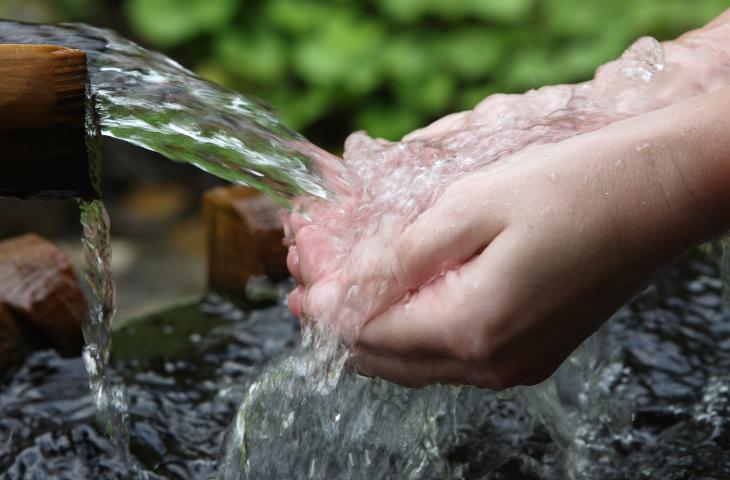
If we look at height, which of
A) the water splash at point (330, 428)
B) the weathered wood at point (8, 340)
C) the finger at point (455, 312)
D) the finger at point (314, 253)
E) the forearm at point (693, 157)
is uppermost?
the forearm at point (693, 157)

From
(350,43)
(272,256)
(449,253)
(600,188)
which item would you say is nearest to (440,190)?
(449,253)

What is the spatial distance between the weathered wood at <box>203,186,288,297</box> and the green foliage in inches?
109

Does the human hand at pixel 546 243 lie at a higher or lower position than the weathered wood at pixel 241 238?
higher

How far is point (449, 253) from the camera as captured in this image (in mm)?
1447

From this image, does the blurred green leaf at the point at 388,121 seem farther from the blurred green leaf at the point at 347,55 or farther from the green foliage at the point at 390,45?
the blurred green leaf at the point at 347,55

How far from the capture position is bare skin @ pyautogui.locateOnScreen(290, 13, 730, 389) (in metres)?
1.38

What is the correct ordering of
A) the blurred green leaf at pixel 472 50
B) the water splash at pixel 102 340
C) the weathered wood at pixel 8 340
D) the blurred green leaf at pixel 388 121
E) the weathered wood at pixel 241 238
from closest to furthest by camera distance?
the water splash at pixel 102 340 < the weathered wood at pixel 8 340 < the weathered wood at pixel 241 238 < the blurred green leaf at pixel 472 50 < the blurred green leaf at pixel 388 121

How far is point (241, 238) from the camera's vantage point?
2555 millimetres

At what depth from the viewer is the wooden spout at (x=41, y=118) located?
140cm

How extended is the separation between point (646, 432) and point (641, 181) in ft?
2.84

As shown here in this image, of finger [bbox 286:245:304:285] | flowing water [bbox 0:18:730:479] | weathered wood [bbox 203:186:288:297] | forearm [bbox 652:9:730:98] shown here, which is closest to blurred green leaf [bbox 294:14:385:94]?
weathered wood [bbox 203:186:288:297]

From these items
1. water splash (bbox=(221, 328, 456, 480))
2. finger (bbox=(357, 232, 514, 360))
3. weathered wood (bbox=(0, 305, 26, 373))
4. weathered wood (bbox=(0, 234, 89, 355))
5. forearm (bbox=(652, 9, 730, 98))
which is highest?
forearm (bbox=(652, 9, 730, 98))

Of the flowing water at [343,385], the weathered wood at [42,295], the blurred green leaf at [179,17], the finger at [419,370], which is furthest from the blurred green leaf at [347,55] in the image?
the finger at [419,370]

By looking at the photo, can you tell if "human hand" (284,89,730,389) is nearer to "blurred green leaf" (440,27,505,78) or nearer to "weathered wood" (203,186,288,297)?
"weathered wood" (203,186,288,297)
